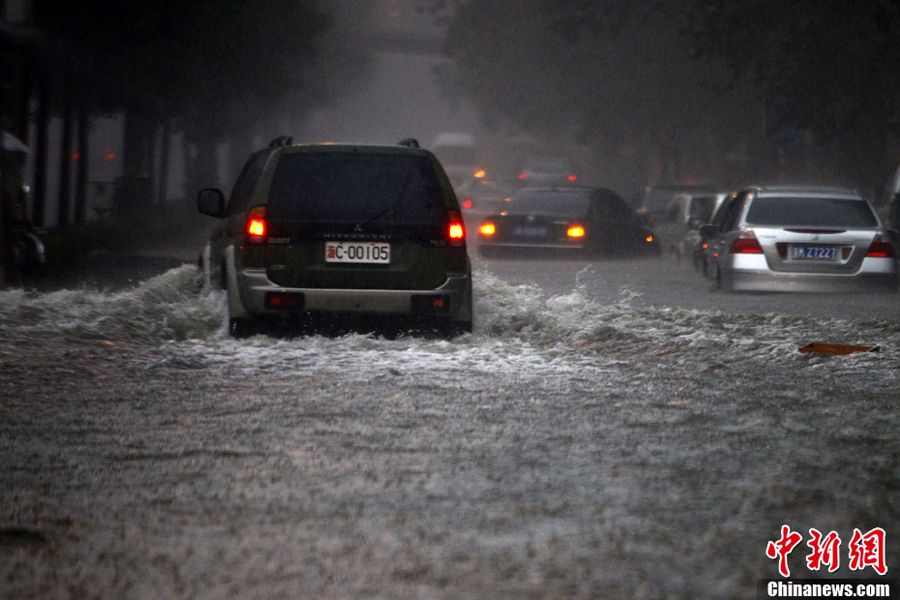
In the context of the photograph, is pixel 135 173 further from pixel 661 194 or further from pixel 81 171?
pixel 661 194

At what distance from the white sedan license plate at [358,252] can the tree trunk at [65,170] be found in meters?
21.3

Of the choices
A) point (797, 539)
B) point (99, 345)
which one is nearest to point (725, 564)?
point (797, 539)

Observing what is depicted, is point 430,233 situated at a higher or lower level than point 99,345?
higher

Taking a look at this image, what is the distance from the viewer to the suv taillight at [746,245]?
1936 cm

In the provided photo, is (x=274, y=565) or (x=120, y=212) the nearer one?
(x=274, y=565)

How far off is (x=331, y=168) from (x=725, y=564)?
7.46 m

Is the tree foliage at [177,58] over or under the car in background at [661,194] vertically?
over

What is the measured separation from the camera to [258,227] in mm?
12594

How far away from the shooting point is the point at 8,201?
1825 cm

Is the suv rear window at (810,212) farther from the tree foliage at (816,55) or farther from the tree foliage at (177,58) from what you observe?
the tree foliage at (177,58)

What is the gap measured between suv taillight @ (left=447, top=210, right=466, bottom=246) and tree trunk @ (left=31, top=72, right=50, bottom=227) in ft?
68.5

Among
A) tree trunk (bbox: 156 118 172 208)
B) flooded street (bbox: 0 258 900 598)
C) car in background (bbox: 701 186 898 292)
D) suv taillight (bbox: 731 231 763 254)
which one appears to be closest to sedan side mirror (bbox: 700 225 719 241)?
car in background (bbox: 701 186 898 292)

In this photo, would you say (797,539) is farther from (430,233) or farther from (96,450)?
(430,233)

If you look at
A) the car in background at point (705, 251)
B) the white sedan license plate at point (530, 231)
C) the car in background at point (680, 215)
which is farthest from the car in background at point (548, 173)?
the car in background at point (705, 251)
